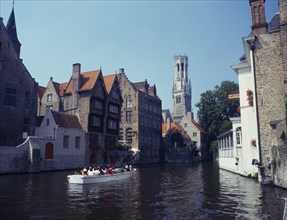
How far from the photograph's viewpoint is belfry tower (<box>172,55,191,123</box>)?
13000 centimetres

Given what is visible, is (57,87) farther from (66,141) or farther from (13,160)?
(13,160)

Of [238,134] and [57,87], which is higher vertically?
[57,87]

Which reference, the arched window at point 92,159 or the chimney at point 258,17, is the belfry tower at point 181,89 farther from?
the chimney at point 258,17

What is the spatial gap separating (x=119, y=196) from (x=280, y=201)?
900 cm

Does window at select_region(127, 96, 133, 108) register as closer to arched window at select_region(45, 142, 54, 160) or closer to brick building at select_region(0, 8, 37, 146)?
brick building at select_region(0, 8, 37, 146)

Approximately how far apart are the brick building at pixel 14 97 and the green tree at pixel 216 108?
40.8 m

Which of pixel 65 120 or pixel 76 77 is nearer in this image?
pixel 65 120

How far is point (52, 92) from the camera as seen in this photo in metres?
51.6

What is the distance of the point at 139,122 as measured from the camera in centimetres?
6191

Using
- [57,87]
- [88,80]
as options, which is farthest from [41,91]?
[88,80]

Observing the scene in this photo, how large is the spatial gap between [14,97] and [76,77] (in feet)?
39.0

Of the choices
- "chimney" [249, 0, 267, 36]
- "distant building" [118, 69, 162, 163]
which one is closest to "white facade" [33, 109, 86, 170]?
"distant building" [118, 69, 162, 163]

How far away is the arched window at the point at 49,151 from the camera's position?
38438 mm

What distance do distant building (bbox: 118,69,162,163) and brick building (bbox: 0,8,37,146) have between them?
23.3 metres
